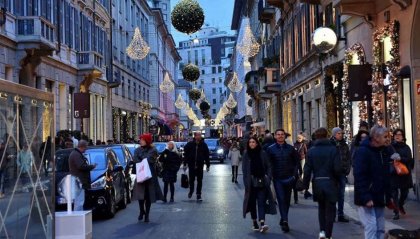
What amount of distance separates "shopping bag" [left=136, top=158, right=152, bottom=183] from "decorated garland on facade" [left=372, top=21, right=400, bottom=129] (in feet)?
22.8

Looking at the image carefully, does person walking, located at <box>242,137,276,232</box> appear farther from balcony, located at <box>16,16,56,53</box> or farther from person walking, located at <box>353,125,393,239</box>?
balcony, located at <box>16,16,56,53</box>

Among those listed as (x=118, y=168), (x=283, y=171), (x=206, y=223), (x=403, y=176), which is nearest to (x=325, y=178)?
(x=283, y=171)

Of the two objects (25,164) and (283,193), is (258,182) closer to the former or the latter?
(283,193)

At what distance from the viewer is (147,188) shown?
44.8 feet

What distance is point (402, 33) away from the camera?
53.7 feet

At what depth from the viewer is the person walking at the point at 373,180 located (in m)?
7.99

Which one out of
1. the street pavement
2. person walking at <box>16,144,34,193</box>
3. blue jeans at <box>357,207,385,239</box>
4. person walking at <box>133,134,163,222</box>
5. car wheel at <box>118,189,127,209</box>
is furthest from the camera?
car wheel at <box>118,189,127,209</box>

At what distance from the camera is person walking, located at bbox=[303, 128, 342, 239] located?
1003 centimetres

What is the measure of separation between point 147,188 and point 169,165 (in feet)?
13.8

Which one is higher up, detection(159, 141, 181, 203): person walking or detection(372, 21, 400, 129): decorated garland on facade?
detection(372, 21, 400, 129): decorated garland on facade

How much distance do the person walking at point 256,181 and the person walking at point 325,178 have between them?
5.64 feet

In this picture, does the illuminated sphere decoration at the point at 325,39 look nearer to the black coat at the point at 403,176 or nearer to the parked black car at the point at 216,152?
the black coat at the point at 403,176

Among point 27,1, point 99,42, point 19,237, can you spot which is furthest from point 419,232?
point 99,42

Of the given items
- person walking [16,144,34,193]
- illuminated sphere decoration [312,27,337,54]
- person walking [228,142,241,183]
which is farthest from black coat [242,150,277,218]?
person walking [228,142,241,183]
